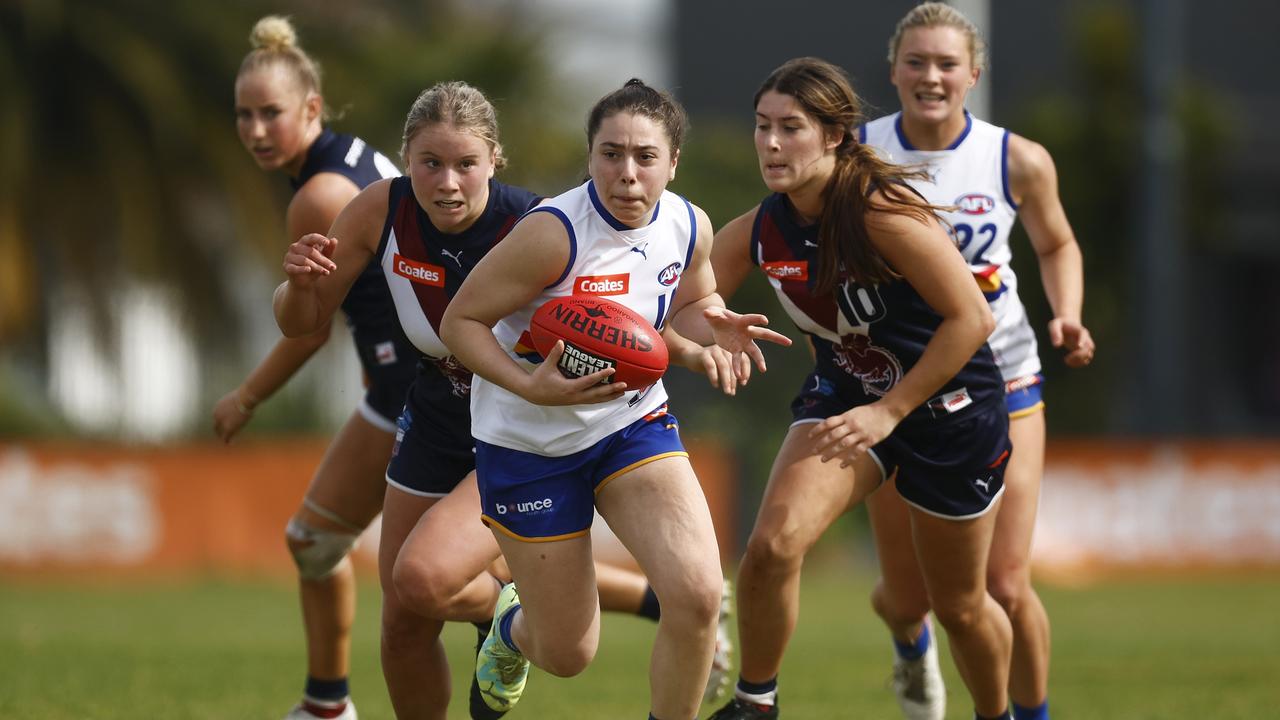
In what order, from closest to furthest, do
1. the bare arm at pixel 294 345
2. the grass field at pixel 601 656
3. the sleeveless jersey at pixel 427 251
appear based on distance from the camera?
the sleeveless jersey at pixel 427 251 < the bare arm at pixel 294 345 < the grass field at pixel 601 656

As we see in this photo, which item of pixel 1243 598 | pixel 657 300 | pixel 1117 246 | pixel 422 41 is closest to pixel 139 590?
pixel 422 41

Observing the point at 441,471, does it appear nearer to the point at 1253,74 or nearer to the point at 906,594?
the point at 906,594

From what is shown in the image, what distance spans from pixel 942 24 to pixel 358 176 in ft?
7.32

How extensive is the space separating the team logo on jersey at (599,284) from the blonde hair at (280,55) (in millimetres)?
1884

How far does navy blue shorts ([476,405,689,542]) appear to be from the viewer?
4773mm

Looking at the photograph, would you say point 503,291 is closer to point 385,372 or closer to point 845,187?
point 845,187

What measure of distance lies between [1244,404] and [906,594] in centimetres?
2175

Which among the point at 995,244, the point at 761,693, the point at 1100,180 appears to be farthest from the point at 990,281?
the point at 1100,180

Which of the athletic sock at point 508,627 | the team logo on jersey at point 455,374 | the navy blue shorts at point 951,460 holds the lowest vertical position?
the athletic sock at point 508,627

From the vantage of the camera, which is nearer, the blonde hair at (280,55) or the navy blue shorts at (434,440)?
the navy blue shorts at (434,440)

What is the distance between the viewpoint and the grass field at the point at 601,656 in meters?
7.25

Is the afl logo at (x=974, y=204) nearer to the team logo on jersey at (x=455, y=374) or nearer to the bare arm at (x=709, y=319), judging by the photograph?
the bare arm at (x=709, y=319)

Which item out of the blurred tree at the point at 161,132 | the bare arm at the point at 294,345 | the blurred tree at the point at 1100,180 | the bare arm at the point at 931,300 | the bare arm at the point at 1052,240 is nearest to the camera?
the bare arm at the point at 931,300

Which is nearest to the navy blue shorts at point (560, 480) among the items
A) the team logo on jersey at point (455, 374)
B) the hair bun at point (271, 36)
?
the team logo on jersey at point (455, 374)
